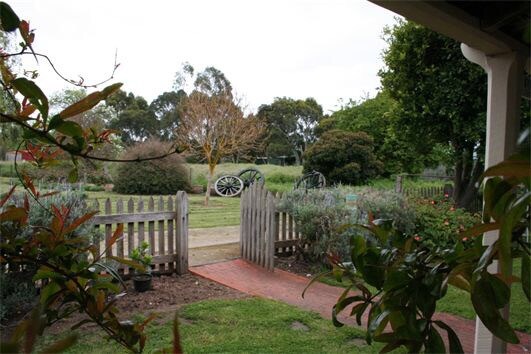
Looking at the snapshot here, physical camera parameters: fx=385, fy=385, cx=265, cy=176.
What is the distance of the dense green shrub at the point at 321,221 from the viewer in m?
5.04

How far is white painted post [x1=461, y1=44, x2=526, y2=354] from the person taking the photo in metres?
1.83

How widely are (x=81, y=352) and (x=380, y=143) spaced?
15.9 meters

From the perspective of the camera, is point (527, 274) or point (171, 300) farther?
point (171, 300)

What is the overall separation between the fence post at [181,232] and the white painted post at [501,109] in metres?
3.51

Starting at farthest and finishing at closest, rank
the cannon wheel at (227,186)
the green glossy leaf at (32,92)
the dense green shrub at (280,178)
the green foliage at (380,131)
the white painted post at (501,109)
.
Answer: the dense green shrub at (280,178) < the cannon wheel at (227,186) < the green foliage at (380,131) < the white painted post at (501,109) < the green glossy leaf at (32,92)

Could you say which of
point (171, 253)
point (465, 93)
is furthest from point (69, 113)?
point (465, 93)

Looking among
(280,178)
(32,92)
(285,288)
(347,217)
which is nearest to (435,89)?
(347,217)

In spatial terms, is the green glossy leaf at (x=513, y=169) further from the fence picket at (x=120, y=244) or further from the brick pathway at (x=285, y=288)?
the fence picket at (x=120, y=244)

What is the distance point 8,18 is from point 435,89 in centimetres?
683

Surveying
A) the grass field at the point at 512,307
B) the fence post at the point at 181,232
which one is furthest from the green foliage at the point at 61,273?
the fence post at the point at 181,232

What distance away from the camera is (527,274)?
483 mm

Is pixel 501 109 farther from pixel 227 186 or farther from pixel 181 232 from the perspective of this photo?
pixel 227 186

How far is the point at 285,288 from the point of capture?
438cm

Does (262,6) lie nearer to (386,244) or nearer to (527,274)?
(386,244)
